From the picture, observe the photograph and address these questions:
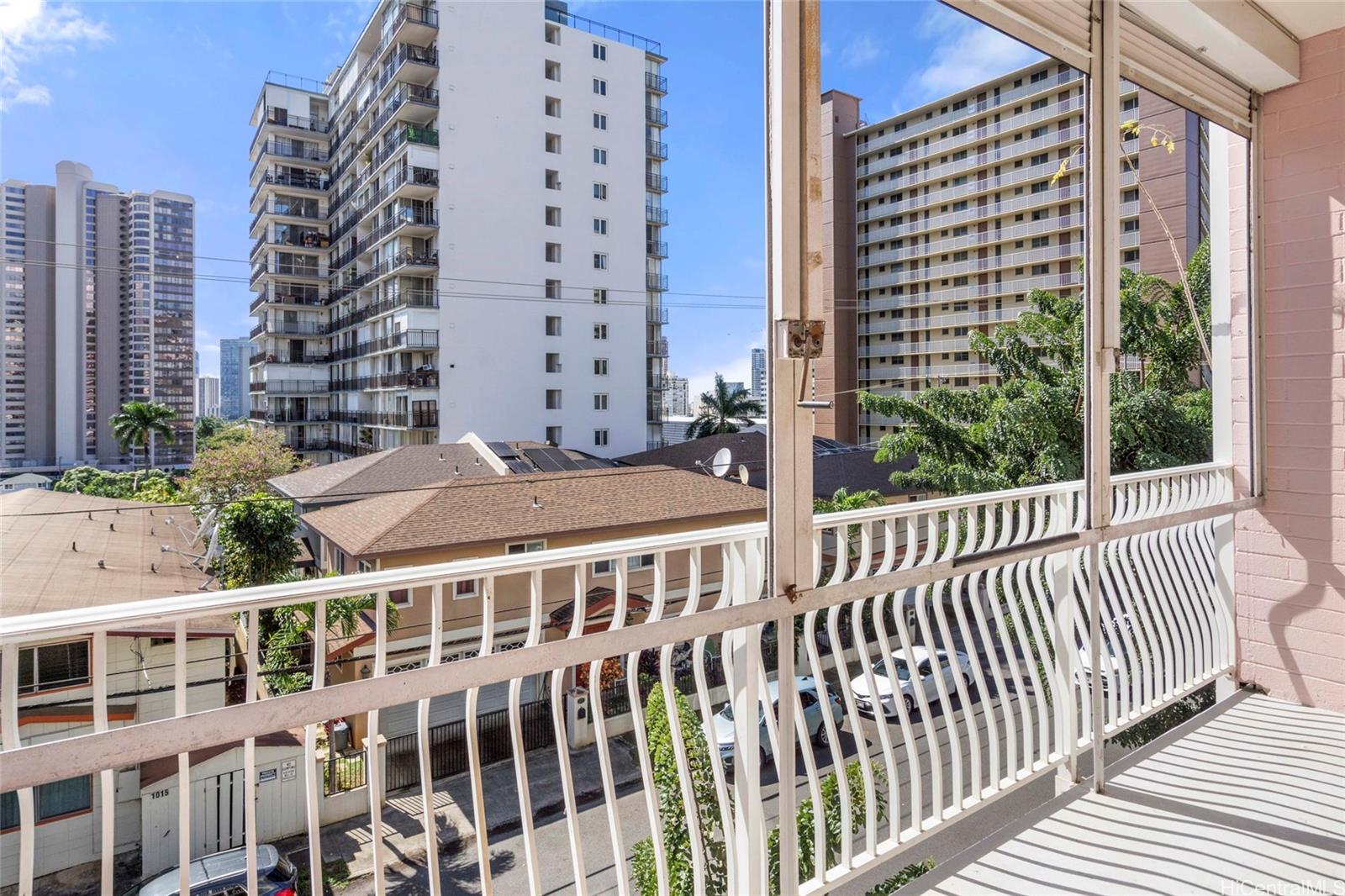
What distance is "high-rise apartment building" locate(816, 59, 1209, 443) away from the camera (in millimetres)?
2547

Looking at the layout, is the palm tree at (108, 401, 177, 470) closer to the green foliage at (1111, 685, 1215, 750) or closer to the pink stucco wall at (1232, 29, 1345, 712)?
the pink stucco wall at (1232, 29, 1345, 712)

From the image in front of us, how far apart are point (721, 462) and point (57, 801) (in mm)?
1693

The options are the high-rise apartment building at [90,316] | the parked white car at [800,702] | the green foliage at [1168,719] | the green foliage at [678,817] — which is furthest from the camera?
the green foliage at [1168,719]

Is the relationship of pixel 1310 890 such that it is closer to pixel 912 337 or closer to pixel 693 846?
pixel 693 846

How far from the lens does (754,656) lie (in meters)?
1.33

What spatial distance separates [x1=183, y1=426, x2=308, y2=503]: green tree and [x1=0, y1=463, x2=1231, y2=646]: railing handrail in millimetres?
692

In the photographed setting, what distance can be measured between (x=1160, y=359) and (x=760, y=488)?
3137mm

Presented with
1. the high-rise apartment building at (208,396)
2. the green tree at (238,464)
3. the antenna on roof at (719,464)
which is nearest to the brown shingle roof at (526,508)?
the antenna on roof at (719,464)

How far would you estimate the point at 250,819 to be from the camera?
0.90 m

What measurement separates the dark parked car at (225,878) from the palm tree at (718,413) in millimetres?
1580

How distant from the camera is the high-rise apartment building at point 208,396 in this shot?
5.72 feet

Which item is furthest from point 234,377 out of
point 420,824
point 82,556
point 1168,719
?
point 1168,719

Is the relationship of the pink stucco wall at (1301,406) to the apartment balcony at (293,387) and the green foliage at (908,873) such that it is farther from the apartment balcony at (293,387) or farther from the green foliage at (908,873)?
the apartment balcony at (293,387)

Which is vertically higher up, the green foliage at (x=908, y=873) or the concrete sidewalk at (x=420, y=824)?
the concrete sidewalk at (x=420, y=824)
